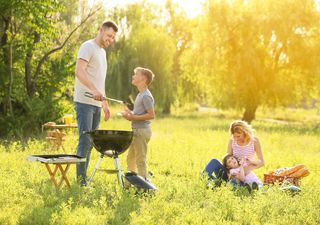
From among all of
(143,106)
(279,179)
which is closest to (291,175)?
(279,179)

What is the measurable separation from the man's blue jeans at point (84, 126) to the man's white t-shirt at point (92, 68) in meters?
0.09

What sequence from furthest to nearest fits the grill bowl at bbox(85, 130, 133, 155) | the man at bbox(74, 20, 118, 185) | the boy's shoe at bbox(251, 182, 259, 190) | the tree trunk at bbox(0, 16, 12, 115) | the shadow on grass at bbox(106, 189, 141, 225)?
1. the tree trunk at bbox(0, 16, 12, 115)
2. the boy's shoe at bbox(251, 182, 259, 190)
3. the man at bbox(74, 20, 118, 185)
4. the grill bowl at bbox(85, 130, 133, 155)
5. the shadow on grass at bbox(106, 189, 141, 225)

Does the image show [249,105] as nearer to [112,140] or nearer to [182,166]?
[182,166]

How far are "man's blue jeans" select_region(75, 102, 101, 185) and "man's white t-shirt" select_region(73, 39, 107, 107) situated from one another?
91 millimetres

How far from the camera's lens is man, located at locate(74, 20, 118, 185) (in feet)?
26.8

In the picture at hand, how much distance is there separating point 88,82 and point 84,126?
0.66 m

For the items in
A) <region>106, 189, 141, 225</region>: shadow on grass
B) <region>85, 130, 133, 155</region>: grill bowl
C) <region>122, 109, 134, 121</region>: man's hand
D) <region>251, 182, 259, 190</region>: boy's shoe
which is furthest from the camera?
<region>251, 182, 259, 190</region>: boy's shoe

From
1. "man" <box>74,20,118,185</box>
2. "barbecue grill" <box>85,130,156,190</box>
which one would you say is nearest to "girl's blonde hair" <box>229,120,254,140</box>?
"barbecue grill" <box>85,130,156,190</box>

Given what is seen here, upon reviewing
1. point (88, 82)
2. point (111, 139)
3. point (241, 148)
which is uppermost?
point (88, 82)

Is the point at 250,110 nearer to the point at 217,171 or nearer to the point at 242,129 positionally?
the point at 242,129

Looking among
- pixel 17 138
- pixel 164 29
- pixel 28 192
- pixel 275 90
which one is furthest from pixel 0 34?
pixel 164 29

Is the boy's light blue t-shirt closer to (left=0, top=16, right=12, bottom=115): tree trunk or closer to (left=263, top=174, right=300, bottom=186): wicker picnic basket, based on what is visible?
(left=263, top=174, right=300, bottom=186): wicker picnic basket

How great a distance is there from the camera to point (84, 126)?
26.9 ft

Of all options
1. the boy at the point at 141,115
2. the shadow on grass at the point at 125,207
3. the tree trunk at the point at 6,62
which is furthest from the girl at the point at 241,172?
the tree trunk at the point at 6,62
